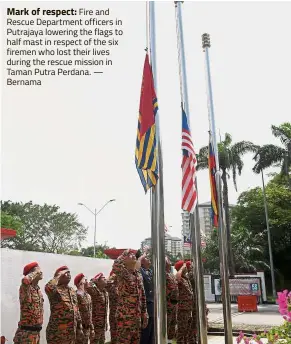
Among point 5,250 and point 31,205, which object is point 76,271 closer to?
point 5,250

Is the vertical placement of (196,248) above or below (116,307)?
above

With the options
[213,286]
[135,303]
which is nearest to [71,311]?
[135,303]

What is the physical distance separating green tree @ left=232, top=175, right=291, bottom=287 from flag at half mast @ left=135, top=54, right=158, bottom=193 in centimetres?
2443

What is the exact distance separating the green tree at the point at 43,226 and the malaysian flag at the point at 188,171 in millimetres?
32981

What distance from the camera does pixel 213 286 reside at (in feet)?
65.8

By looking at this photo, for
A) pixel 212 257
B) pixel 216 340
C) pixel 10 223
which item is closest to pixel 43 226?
pixel 10 223

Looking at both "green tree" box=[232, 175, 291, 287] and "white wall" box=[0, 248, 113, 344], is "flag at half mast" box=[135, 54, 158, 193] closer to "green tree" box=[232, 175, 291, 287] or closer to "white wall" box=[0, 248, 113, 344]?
"white wall" box=[0, 248, 113, 344]

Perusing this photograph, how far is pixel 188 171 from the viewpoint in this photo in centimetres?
500

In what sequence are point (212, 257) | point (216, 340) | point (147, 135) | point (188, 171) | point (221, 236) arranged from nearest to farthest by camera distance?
point (147, 135) → point (188, 171) → point (221, 236) → point (216, 340) → point (212, 257)

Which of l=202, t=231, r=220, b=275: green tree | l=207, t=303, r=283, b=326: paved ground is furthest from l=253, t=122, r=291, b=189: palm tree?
l=207, t=303, r=283, b=326: paved ground

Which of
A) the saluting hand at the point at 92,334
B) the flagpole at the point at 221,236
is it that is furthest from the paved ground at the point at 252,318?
the saluting hand at the point at 92,334

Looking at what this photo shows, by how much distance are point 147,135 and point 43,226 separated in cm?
3566

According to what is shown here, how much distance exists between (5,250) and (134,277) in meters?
2.01

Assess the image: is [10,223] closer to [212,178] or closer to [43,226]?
[43,226]
